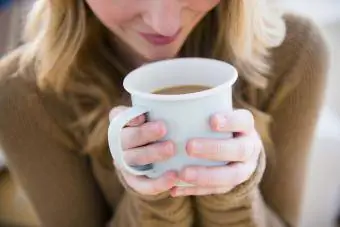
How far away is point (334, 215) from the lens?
1426 millimetres

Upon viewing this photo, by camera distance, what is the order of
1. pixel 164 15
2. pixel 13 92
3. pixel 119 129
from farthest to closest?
pixel 13 92
pixel 164 15
pixel 119 129

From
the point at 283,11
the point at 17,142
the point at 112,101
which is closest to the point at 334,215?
the point at 283,11

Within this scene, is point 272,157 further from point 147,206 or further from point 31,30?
point 31,30

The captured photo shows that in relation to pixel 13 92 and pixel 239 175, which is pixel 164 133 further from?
pixel 13 92

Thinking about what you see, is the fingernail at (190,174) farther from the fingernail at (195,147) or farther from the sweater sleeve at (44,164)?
the sweater sleeve at (44,164)

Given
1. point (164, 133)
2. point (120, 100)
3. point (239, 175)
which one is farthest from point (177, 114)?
point (120, 100)

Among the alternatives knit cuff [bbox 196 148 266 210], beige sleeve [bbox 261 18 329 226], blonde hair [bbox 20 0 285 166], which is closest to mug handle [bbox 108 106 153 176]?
knit cuff [bbox 196 148 266 210]

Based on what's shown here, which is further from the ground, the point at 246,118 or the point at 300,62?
the point at 246,118

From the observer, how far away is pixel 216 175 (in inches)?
25.4

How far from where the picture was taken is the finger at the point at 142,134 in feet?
1.98

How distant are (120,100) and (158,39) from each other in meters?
0.20

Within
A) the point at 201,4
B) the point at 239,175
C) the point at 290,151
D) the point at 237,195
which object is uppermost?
the point at 201,4

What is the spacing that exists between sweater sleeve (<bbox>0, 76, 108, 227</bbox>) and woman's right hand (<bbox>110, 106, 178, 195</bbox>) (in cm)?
34

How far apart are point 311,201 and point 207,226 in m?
0.56
